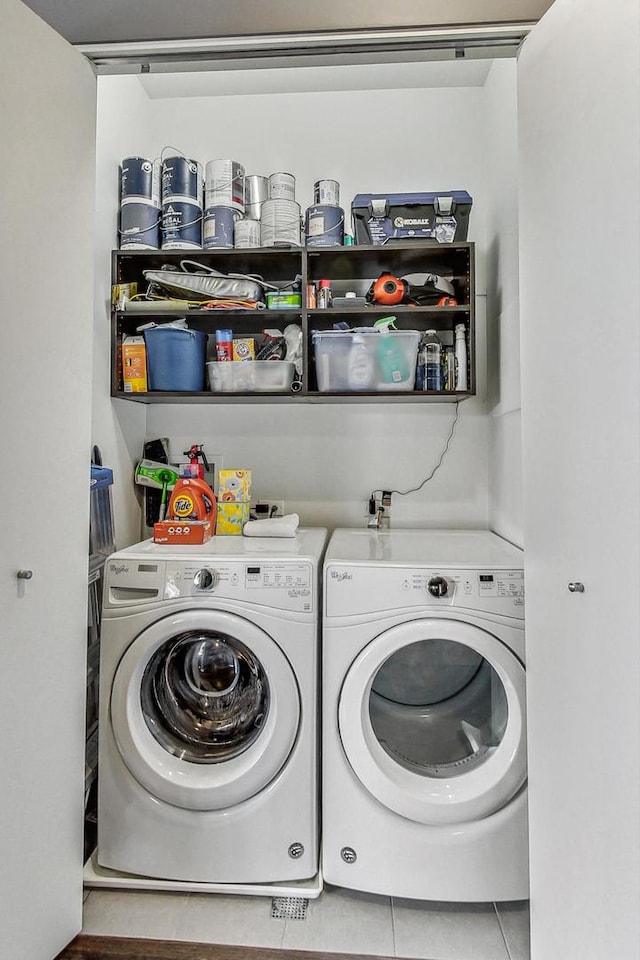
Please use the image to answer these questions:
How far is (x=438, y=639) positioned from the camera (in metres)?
1.60

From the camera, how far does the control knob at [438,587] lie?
1.53 metres

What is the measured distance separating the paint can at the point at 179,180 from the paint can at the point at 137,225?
9 centimetres

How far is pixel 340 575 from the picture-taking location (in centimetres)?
159

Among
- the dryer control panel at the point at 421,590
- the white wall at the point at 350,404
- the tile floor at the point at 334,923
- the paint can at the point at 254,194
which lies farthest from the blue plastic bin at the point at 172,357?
the tile floor at the point at 334,923

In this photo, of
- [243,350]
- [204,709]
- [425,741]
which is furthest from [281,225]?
[425,741]

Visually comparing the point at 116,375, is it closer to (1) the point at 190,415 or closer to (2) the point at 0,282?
(1) the point at 190,415

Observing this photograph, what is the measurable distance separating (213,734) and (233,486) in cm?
88

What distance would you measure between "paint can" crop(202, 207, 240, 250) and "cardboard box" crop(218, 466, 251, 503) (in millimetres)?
869

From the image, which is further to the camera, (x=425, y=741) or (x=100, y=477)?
(x=100, y=477)

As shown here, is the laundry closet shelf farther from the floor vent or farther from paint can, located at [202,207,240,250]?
the floor vent

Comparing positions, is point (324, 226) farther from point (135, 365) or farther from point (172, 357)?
point (135, 365)

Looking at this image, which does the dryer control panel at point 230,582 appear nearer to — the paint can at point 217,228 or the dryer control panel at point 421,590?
the dryer control panel at point 421,590

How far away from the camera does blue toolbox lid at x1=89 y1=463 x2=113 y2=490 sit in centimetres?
183

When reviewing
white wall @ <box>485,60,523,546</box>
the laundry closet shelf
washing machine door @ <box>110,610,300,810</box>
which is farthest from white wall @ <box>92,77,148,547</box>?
white wall @ <box>485,60,523,546</box>
